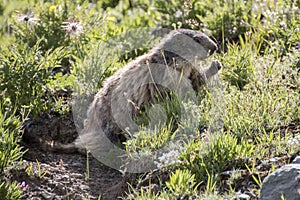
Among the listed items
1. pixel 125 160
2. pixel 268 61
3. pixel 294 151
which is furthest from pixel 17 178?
pixel 268 61

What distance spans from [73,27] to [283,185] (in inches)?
120

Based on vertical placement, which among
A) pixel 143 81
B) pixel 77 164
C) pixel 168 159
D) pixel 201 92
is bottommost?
pixel 77 164

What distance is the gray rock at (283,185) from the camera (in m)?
3.70

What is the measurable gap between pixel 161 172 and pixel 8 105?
1.72 meters

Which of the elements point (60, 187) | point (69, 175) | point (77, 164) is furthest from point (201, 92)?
point (60, 187)

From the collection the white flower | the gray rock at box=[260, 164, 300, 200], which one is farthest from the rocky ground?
the gray rock at box=[260, 164, 300, 200]

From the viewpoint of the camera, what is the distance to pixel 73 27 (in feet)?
19.9

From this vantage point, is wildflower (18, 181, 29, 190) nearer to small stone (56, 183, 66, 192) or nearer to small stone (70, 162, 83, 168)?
small stone (56, 183, 66, 192)

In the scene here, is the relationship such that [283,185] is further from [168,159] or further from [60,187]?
[60,187]

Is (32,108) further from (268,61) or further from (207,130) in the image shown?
(268,61)

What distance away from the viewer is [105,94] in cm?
545

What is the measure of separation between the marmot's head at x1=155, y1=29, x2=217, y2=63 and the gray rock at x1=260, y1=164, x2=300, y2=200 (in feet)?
6.96

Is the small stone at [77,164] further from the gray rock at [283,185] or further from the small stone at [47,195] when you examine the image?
the gray rock at [283,185]

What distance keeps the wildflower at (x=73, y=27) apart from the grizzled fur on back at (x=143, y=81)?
746 millimetres
